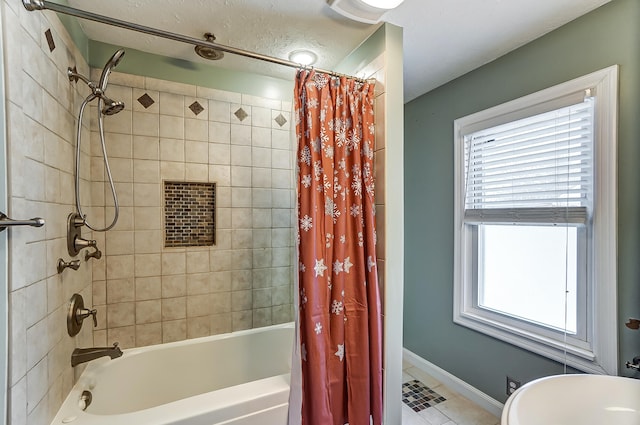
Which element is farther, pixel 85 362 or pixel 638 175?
pixel 85 362

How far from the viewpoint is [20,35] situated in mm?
1030

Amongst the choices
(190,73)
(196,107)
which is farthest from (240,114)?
(190,73)

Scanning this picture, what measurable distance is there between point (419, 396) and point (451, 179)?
1.66 metres

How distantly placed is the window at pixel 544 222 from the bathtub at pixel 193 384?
148 cm

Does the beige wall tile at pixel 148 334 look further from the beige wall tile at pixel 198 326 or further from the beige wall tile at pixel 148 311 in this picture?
the beige wall tile at pixel 198 326

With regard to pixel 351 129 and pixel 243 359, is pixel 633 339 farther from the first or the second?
pixel 243 359

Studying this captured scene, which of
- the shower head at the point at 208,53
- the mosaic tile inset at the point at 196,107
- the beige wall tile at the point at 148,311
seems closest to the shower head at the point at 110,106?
the mosaic tile inset at the point at 196,107

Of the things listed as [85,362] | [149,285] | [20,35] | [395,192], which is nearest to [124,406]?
[85,362]

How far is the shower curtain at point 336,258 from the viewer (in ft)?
4.75

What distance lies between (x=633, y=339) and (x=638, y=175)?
0.77m

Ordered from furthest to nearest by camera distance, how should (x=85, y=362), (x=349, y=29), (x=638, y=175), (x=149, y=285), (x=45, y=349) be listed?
1. (x=149, y=285)
2. (x=349, y=29)
3. (x=85, y=362)
4. (x=638, y=175)
5. (x=45, y=349)

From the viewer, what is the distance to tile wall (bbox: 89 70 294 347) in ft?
6.05

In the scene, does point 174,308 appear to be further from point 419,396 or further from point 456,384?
point 456,384

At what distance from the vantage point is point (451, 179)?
2287 mm
